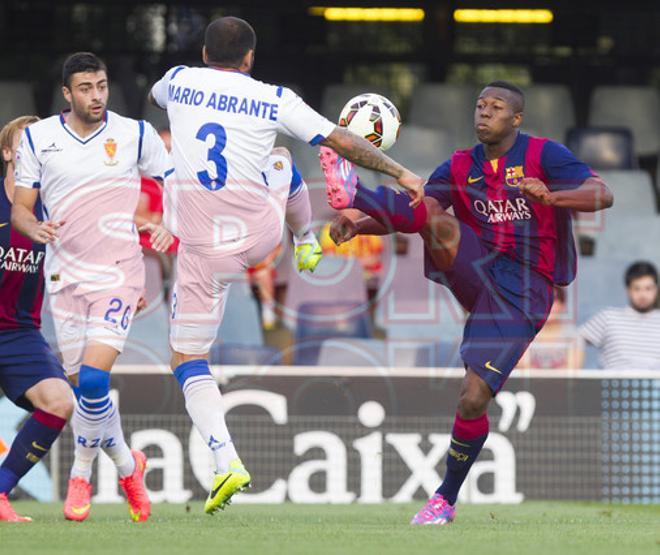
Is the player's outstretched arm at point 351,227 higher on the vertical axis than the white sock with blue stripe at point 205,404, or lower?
higher

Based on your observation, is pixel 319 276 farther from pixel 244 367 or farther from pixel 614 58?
pixel 614 58

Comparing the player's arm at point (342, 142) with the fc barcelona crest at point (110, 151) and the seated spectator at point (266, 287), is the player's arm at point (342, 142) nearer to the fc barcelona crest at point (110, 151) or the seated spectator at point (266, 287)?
the fc barcelona crest at point (110, 151)

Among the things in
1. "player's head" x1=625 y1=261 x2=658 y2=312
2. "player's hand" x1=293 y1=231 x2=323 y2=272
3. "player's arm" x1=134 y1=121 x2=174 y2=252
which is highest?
"player's arm" x1=134 y1=121 x2=174 y2=252

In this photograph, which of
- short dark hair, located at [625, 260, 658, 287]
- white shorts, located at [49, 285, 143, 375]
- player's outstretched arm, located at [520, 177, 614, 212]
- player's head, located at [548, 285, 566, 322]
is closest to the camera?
player's outstretched arm, located at [520, 177, 614, 212]

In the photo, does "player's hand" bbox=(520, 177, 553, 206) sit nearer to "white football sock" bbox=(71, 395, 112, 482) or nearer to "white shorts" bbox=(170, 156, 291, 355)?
"white shorts" bbox=(170, 156, 291, 355)

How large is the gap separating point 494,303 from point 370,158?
1057 mm

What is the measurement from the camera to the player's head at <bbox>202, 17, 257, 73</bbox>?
711 centimetres

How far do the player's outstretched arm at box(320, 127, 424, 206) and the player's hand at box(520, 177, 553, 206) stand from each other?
50 cm

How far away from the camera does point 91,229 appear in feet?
24.5

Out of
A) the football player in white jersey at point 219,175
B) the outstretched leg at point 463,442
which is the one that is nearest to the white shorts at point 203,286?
the football player in white jersey at point 219,175

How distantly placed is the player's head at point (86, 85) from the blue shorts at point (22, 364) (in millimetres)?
1232

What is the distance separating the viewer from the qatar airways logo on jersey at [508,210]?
24.7ft

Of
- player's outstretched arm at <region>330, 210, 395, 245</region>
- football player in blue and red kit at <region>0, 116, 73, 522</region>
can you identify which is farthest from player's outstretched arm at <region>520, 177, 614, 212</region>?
football player in blue and red kit at <region>0, 116, 73, 522</region>

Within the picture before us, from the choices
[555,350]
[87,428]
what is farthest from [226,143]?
Result: [555,350]
